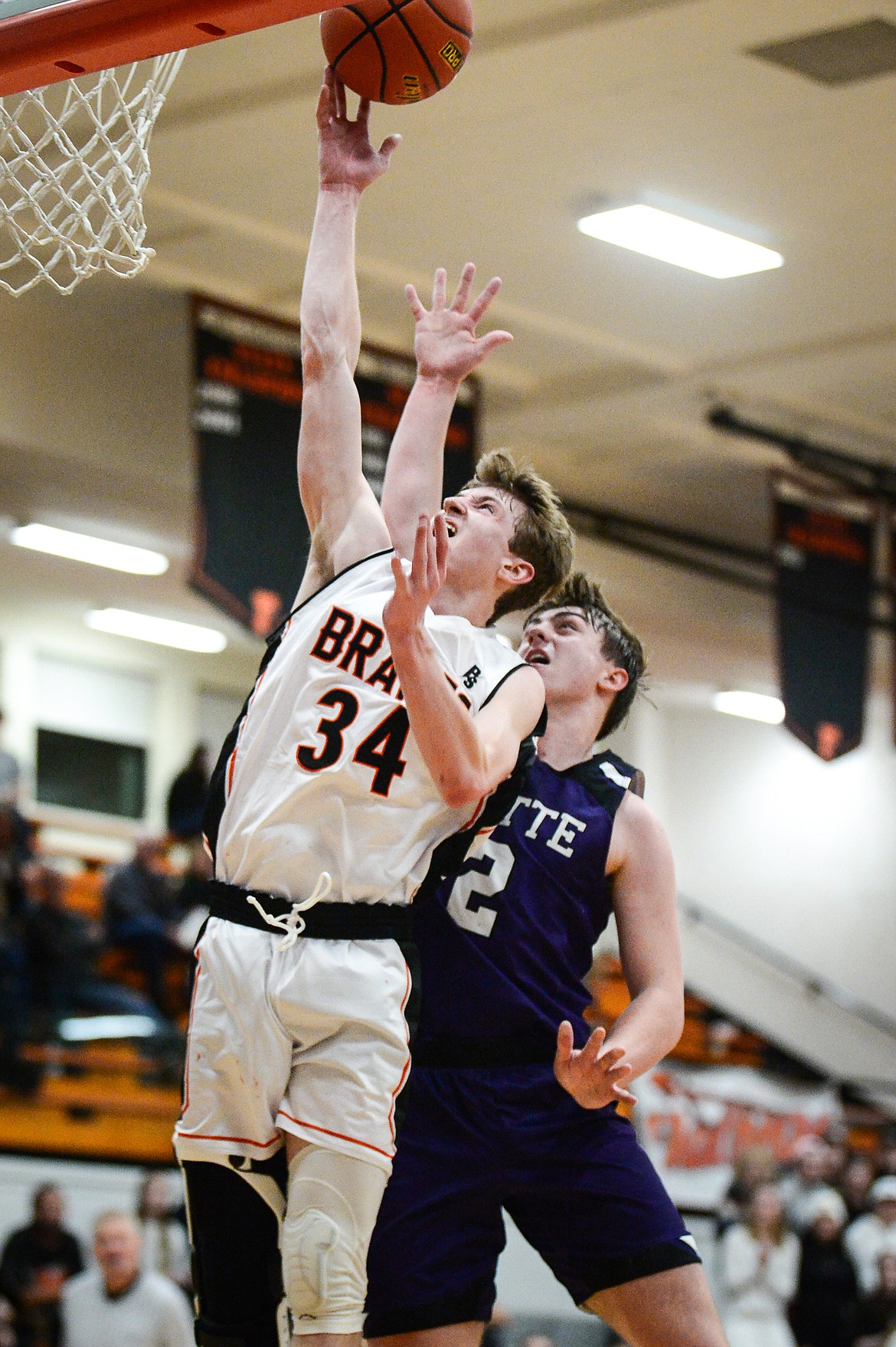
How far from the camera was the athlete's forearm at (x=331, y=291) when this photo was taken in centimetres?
350

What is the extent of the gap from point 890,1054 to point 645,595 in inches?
234

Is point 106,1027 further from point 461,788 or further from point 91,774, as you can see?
point 461,788

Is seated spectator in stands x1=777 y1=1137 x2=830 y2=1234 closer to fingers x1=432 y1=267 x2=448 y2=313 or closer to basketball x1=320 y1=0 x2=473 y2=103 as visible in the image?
fingers x1=432 y1=267 x2=448 y2=313

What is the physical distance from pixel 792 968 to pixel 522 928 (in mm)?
13662

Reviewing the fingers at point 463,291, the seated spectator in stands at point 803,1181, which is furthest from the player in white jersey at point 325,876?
the seated spectator in stands at point 803,1181

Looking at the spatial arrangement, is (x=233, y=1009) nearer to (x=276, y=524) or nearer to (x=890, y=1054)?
(x=276, y=524)

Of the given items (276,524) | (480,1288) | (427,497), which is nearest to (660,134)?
(276,524)

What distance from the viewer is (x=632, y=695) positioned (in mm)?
4250

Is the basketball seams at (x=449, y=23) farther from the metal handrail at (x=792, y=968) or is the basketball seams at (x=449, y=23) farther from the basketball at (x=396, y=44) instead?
the metal handrail at (x=792, y=968)

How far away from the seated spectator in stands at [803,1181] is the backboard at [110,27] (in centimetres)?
934

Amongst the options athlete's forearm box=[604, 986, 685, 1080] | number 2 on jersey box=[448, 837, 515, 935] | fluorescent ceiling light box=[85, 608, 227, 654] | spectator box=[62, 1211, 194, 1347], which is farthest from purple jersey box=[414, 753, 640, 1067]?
fluorescent ceiling light box=[85, 608, 227, 654]

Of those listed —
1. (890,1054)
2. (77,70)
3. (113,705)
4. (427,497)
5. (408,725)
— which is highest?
(77,70)

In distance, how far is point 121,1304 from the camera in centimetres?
832

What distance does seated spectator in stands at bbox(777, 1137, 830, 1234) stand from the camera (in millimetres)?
11398
